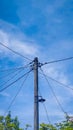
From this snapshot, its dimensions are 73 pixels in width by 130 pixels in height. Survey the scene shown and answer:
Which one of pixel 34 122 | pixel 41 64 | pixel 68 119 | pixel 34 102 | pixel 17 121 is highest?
pixel 17 121

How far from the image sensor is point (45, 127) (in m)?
54.6

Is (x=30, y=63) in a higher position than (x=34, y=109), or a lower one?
higher

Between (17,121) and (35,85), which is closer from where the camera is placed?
(35,85)

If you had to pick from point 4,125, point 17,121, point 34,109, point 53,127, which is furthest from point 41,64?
point 17,121

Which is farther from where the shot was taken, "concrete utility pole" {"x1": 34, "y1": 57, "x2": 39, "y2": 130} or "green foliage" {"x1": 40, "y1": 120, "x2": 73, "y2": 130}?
"green foliage" {"x1": 40, "y1": 120, "x2": 73, "y2": 130}

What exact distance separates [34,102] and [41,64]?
2.66 m

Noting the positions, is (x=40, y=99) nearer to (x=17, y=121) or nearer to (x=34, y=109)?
(x=34, y=109)

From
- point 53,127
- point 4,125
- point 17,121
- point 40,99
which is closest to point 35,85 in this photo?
point 40,99

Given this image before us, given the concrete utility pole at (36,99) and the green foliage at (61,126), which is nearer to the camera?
the concrete utility pole at (36,99)

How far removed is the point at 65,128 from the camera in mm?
49844

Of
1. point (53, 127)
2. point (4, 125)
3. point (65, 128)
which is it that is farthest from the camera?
point (4, 125)

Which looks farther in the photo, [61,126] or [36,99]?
[61,126]

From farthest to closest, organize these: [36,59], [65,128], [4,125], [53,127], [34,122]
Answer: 1. [4,125]
2. [53,127]
3. [65,128]
4. [36,59]
5. [34,122]

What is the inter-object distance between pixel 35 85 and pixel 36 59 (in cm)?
181
